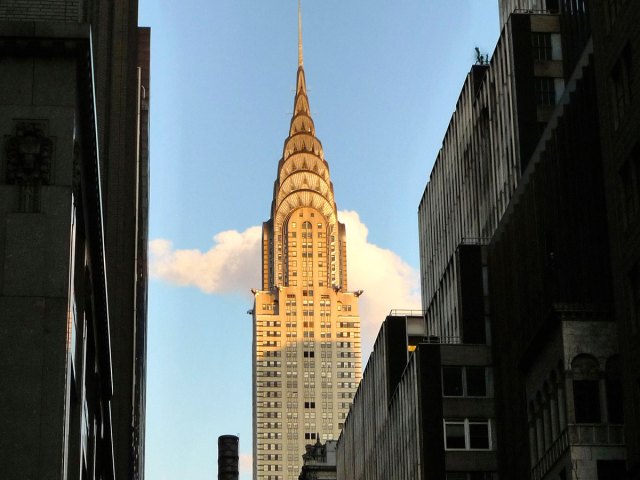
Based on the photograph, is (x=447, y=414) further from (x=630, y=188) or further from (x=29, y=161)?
(x=29, y=161)

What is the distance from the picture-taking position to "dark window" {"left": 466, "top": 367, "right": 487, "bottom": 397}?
10194cm

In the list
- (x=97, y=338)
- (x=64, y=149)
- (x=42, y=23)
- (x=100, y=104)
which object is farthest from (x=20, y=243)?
(x=100, y=104)

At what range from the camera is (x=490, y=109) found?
10862 cm

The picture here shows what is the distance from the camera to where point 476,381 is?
102m

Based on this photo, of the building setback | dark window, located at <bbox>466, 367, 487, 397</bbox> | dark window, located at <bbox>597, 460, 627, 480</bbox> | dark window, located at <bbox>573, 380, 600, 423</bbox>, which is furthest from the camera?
dark window, located at <bbox>466, 367, 487, 397</bbox>

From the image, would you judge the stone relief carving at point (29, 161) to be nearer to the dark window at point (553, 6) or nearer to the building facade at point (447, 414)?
the building facade at point (447, 414)

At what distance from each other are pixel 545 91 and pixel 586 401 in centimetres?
3435

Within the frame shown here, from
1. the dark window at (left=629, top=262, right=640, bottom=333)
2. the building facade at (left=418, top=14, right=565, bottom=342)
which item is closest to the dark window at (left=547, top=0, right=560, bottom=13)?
the building facade at (left=418, top=14, right=565, bottom=342)

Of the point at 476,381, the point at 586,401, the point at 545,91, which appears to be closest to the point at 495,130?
the point at 545,91

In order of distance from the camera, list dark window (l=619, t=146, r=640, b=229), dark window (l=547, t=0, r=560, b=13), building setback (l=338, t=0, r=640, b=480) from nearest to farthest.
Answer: dark window (l=619, t=146, r=640, b=229) < building setback (l=338, t=0, r=640, b=480) < dark window (l=547, t=0, r=560, b=13)

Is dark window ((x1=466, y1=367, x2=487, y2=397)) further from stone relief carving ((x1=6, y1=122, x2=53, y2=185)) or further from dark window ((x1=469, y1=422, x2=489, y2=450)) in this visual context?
stone relief carving ((x1=6, y1=122, x2=53, y2=185))

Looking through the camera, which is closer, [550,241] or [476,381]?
[550,241]

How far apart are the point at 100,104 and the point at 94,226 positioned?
8378 centimetres

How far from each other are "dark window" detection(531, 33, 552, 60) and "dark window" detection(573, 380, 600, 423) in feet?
116
